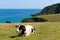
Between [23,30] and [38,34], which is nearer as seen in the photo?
[23,30]

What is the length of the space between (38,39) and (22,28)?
193 cm

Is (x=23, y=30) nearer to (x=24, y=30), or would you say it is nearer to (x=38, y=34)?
(x=24, y=30)

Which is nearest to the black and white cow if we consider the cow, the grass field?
the cow

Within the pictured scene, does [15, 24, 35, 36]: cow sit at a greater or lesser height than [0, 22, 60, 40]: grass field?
greater

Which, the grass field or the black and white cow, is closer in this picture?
the grass field

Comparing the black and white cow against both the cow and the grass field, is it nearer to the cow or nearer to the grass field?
the cow

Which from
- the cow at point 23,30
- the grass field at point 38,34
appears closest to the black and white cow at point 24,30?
the cow at point 23,30

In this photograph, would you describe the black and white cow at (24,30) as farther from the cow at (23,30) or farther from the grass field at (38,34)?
the grass field at (38,34)

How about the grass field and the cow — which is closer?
the grass field

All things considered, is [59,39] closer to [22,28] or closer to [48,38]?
[48,38]

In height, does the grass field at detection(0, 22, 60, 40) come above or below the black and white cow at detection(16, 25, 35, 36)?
below

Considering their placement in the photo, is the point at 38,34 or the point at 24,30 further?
the point at 38,34

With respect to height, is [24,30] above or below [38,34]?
above

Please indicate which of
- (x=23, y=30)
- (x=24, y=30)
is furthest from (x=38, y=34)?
(x=23, y=30)
